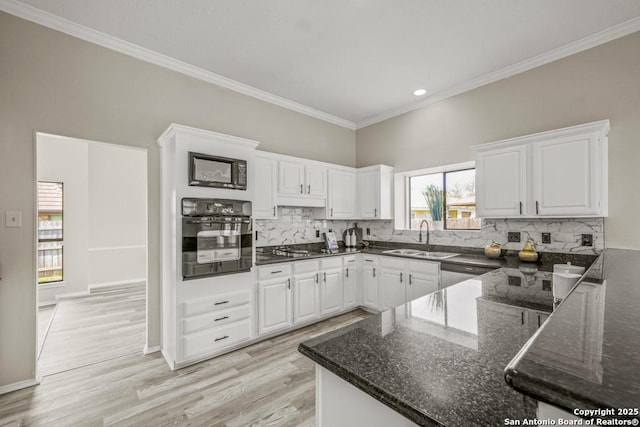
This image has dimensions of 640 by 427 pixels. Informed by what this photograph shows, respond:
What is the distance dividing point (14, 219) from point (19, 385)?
1.32m

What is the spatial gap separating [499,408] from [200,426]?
6.39ft

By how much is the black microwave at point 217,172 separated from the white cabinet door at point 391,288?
2.17 metres

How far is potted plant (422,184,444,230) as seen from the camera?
3.96m

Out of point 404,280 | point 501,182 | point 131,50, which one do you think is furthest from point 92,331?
point 501,182

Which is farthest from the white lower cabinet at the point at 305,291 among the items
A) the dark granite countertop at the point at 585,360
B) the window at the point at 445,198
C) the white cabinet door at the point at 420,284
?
the dark granite countertop at the point at 585,360

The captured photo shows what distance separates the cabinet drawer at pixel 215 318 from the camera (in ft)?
8.49

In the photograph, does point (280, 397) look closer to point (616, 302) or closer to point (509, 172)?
point (616, 302)

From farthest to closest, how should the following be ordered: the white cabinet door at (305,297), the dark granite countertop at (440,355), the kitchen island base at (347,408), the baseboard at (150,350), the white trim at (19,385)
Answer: the white cabinet door at (305,297) < the baseboard at (150,350) < the white trim at (19,385) < the kitchen island base at (347,408) < the dark granite countertop at (440,355)

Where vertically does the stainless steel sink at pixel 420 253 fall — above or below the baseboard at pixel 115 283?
above

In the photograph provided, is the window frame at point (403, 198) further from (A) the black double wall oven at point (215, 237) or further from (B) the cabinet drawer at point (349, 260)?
(A) the black double wall oven at point (215, 237)

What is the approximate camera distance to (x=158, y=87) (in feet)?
9.78

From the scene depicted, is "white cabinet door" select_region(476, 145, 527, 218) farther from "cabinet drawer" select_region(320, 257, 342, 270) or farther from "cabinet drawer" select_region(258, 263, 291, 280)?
"cabinet drawer" select_region(258, 263, 291, 280)

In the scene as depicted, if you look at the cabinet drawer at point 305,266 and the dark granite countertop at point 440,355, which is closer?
the dark granite countertop at point 440,355

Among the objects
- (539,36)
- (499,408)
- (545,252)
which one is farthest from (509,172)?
(499,408)
